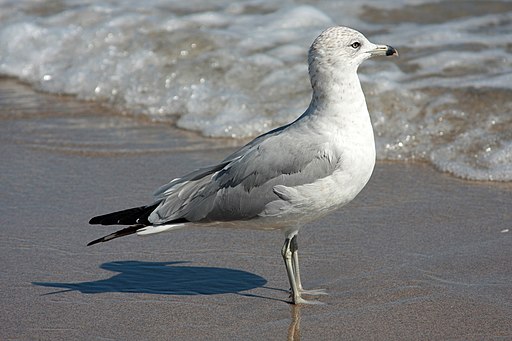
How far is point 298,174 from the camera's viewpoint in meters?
4.50

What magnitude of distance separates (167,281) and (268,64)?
4.30 m

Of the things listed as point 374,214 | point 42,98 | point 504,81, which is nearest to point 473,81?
point 504,81

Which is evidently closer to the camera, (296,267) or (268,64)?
(296,267)

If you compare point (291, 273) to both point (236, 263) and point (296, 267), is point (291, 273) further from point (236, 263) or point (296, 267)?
point (236, 263)

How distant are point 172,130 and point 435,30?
3.28 metres

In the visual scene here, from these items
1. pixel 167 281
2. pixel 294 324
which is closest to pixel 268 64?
pixel 167 281

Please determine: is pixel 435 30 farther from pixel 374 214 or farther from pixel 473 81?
pixel 374 214

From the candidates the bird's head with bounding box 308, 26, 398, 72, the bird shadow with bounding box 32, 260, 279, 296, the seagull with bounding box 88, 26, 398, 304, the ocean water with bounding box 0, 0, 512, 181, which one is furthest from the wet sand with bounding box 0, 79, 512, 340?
the bird's head with bounding box 308, 26, 398, 72

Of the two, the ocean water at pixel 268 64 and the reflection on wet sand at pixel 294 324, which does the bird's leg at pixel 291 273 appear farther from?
the ocean water at pixel 268 64

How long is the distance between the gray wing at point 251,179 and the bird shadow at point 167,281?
378mm

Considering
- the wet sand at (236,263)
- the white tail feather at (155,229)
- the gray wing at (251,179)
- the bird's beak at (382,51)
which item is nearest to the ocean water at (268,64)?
the wet sand at (236,263)

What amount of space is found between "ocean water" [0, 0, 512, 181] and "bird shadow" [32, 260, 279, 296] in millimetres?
2270

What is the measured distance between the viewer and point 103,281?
4828 millimetres

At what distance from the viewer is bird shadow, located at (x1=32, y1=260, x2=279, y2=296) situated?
15.5ft
